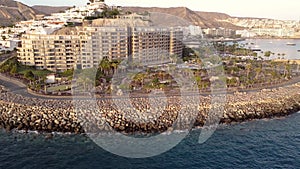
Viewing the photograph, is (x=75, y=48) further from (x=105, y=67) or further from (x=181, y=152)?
(x=181, y=152)

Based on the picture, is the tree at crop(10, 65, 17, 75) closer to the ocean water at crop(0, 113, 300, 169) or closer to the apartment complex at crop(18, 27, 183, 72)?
the apartment complex at crop(18, 27, 183, 72)

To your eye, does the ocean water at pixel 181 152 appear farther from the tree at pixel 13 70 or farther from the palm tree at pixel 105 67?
the palm tree at pixel 105 67

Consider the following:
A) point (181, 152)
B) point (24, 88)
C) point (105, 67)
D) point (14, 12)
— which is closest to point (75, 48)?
point (105, 67)

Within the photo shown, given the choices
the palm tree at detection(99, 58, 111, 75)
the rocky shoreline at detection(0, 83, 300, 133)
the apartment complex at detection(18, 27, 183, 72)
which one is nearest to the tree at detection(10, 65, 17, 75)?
the apartment complex at detection(18, 27, 183, 72)

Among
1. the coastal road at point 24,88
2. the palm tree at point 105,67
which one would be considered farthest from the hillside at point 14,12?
the palm tree at point 105,67

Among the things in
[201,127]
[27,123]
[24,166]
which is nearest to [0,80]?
[27,123]

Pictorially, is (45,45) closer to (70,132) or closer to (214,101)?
(70,132)
